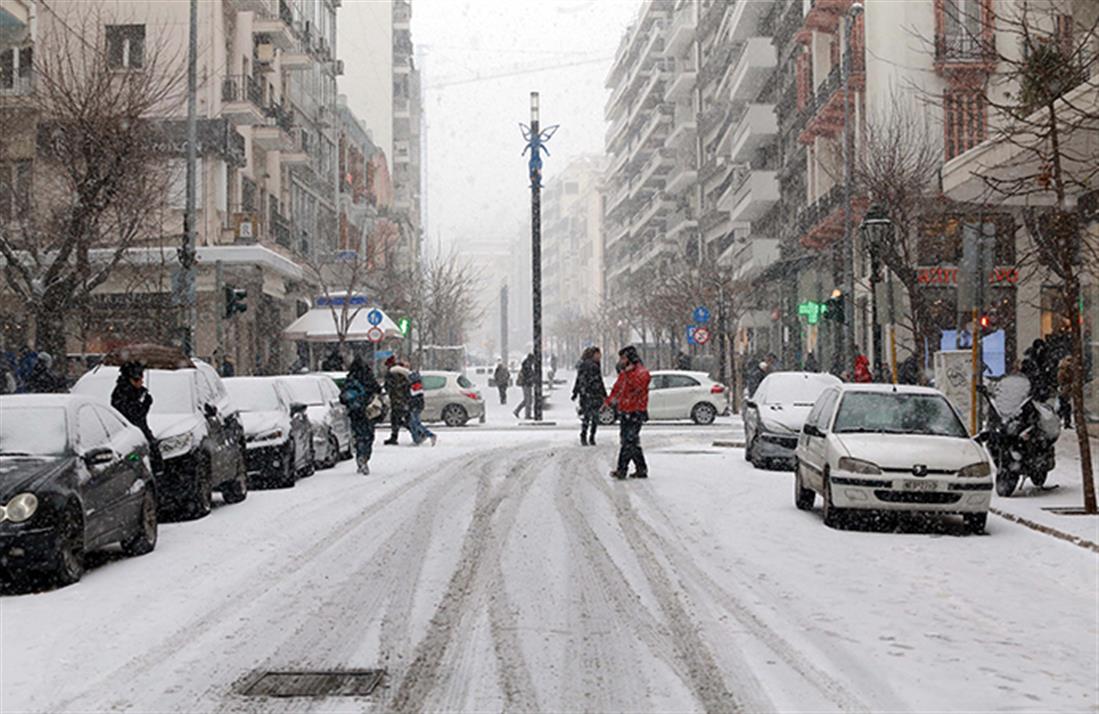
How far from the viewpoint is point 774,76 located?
58.1 metres

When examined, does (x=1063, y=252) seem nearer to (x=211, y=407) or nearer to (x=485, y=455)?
(x=211, y=407)

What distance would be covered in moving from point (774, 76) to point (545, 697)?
177ft

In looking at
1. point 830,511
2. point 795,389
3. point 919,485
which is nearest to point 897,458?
point 919,485

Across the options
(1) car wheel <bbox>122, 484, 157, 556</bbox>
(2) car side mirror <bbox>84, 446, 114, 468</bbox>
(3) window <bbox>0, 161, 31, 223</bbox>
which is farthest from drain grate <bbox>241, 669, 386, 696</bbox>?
(3) window <bbox>0, 161, 31, 223</bbox>

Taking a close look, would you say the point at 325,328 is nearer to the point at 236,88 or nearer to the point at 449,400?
the point at 236,88

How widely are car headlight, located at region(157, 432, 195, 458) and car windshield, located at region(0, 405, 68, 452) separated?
315cm

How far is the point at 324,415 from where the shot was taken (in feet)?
73.4

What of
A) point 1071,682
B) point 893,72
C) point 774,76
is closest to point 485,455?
point 1071,682

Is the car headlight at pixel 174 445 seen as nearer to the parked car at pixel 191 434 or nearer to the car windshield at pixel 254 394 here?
the parked car at pixel 191 434

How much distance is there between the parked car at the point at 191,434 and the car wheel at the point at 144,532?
7.84 ft

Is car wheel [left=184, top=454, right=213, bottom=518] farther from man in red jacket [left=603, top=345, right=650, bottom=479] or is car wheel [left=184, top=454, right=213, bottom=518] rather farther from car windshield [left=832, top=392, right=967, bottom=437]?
car windshield [left=832, top=392, right=967, bottom=437]

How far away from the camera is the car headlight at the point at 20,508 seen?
32.2ft

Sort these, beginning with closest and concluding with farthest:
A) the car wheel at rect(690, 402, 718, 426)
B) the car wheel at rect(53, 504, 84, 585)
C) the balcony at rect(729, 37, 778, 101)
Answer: the car wheel at rect(53, 504, 84, 585), the car wheel at rect(690, 402, 718, 426), the balcony at rect(729, 37, 778, 101)

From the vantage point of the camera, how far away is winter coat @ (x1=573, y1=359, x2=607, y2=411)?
24.7 metres
